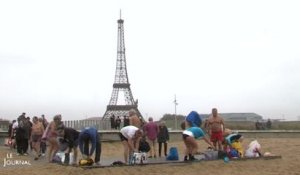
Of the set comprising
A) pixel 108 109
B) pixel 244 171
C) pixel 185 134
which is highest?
pixel 108 109

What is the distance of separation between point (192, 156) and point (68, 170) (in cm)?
381

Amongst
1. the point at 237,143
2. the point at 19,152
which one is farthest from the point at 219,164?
the point at 19,152

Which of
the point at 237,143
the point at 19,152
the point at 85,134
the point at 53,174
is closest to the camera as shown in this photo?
the point at 53,174

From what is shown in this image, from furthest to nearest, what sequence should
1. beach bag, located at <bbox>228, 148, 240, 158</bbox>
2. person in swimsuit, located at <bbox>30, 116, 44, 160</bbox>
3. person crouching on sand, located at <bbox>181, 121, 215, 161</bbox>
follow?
person in swimsuit, located at <bbox>30, 116, 44, 160</bbox>
beach bag, located at <bbox>228, 148, 240, 158</bbox>
person crouching on sand, located at <bbox>181, 121, 215, 161</bbox>

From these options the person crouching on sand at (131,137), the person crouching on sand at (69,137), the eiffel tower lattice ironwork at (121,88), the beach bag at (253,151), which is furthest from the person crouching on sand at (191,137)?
the eiffel tower lattice ironwork at (121,88)

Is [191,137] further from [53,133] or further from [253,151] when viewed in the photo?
[53,133]

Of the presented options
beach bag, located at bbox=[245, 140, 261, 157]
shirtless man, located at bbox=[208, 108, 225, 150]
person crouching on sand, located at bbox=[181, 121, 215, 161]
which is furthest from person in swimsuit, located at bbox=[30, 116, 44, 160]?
beach bag, located at bbox=[245, 140, 261, 157]

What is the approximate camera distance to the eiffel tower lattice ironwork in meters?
67.6

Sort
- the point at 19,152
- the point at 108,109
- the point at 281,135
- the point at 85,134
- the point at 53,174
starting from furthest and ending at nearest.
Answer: the point at 108,109 < the point at 281,135 < the point at 19,152 < the point at 85,134 < the point at 53,174

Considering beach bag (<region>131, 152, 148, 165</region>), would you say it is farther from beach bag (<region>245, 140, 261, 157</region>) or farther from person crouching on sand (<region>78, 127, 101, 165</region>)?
beach bag (<region>245, 140, 261, 157</region>)

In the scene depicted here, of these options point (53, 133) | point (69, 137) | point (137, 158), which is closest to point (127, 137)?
point (137, 158)

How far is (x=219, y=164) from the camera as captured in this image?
14.5 metres

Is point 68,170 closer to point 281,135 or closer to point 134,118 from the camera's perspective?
point 134,118

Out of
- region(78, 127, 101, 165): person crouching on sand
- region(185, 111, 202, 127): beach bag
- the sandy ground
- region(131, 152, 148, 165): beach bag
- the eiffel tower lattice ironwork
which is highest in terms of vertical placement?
the eiffel tower lattice ironwork
